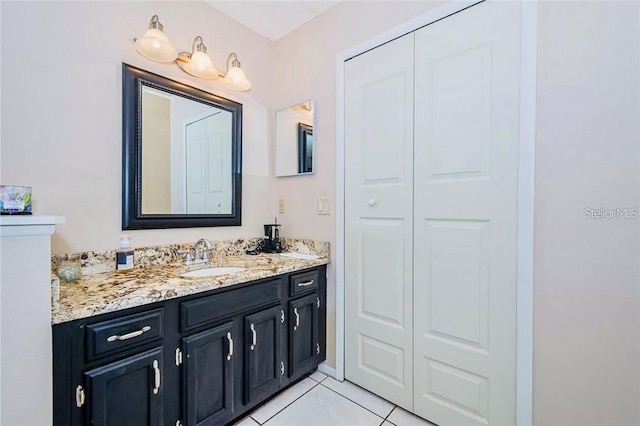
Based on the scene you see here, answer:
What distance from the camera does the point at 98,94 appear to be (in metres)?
1.42

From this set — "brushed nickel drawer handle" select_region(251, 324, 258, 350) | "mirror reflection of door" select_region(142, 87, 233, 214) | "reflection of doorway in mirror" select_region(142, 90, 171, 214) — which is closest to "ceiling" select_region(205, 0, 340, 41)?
"mirror reflection of door" select_region(142, 87, 233, 214)

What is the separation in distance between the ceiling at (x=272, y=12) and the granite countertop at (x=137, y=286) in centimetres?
175

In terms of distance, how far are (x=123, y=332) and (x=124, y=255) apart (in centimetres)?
58

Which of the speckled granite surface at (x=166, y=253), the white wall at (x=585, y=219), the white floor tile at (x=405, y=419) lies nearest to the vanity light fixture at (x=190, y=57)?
the speckled granite surface at (x=166, y=253)

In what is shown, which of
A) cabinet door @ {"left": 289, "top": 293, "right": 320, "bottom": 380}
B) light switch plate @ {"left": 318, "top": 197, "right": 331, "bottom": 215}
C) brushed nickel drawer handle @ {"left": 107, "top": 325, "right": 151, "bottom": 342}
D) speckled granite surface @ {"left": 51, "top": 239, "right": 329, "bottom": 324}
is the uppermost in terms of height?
light switch plate @ {"left": 318, "top": 197, "right": 331, "bottom": 215}

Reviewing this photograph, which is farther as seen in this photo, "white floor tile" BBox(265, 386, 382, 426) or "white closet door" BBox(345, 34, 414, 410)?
"white closet door" BBox(345, 34, 414, 410)

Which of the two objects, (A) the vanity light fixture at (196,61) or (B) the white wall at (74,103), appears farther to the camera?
(A) the vanity light fixture at (196,61)

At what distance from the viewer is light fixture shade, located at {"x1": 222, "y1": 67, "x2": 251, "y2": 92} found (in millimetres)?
1905

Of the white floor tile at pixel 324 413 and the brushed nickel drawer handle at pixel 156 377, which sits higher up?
the brushed nickel drawer handle at pixel 156 377

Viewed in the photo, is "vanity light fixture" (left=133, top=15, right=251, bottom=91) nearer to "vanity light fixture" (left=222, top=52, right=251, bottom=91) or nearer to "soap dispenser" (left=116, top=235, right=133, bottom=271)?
"vanity light fixture" (left=222, top=52, right=251, bottom=91)

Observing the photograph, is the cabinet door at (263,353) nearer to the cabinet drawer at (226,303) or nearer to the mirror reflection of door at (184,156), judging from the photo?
the cabinet drawer at (226,303)

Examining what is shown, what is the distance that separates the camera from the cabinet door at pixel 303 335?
67.6 inches

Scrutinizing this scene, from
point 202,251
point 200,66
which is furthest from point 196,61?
point 202,251

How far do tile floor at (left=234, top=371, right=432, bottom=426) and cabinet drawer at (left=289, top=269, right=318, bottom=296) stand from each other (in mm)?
627
